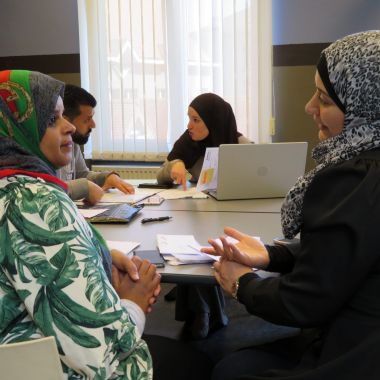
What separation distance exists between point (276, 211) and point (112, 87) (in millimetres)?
2502

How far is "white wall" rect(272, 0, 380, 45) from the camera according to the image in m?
3.56

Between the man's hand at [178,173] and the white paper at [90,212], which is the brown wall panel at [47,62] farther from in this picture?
the white paper at [90,212]

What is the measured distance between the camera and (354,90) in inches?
38.9

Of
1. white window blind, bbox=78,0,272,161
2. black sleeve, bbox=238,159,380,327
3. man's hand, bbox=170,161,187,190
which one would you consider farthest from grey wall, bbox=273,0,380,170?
black sleeve, bbox=238,159,380,327

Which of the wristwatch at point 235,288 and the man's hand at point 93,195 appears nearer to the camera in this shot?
the wristwatch at point 235,288

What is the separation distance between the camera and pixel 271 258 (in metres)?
1.26

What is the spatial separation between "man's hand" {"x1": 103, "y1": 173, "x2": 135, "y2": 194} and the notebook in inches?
Result: 15.1

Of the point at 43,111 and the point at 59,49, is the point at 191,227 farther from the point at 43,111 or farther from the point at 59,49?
the point at 59,49

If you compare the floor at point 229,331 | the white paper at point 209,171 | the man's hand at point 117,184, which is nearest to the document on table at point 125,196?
the man's hand at point 117,184

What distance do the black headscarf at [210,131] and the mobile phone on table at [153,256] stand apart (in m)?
1.56

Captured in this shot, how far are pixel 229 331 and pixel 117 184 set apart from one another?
0.98 meters

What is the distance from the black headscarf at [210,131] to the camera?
292cm

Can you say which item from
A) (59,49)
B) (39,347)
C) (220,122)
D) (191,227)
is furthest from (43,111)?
(59,49)

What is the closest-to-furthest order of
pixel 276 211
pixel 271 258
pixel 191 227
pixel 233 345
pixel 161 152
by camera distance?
1. pixel 271 258
2. pixel 191 227
3. pixel 276 211
4. pixel 233 345
5. pixel 161 152
